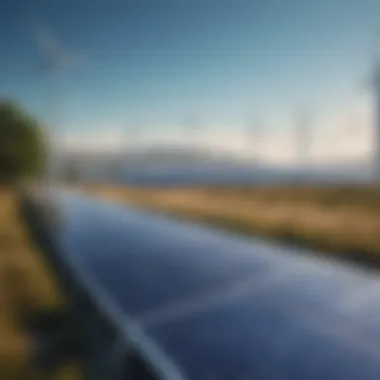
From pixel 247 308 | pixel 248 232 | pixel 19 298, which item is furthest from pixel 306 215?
pixel 247 308

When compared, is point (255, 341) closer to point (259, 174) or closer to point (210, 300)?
point (210, 300)

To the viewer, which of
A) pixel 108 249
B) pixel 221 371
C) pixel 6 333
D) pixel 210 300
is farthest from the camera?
pixel 108 249

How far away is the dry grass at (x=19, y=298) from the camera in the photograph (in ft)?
18.6

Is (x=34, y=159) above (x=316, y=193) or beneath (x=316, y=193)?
above

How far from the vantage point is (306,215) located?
44.4 feet

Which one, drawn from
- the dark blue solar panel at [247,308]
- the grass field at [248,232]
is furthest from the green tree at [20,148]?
the dark blue solar panel at [247,308]

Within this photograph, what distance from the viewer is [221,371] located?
317 cm

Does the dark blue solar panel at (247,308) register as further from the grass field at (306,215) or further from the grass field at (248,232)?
the grass field at (306,215)

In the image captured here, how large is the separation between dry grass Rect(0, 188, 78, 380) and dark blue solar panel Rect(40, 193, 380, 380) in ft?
3.57

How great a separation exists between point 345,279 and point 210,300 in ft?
4.86

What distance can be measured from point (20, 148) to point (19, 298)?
9.03 metres

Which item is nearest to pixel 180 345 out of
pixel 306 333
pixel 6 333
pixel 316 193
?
pixel 306 333

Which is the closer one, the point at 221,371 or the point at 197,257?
the point at 221,371

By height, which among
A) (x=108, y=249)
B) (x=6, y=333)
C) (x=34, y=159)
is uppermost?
(x=34, y=159)
